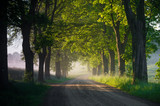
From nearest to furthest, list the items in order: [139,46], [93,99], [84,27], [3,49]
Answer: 1. [93,99]
2. [3,49]
3. [139,46]
4. [84,27]

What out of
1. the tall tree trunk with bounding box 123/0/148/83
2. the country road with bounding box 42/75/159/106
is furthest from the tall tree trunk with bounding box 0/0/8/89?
the tall tree trunk with bounding box 123/0/148/83

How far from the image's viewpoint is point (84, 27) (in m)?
19.1

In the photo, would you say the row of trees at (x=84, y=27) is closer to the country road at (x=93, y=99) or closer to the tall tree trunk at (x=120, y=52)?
the tall tree trunk at (x=120, y=52)

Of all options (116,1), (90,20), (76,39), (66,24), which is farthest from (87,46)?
(116,1)

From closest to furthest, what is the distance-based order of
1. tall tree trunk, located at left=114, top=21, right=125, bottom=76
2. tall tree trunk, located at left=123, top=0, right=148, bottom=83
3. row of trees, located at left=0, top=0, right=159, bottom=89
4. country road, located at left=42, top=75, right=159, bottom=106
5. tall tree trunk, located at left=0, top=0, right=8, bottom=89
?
country road, located at left=42, top=75, right=159, bottom=106
tall tree trunk, located at left=0, top=0, right=8, bottom=89
row of trees, located at left=0, top=0, right=159, bottom=89
tall tree trunk, located at left=123, top=0, right=148, bottom=83
tall tree trunk, located at left=114, top=21, right=125, bottom=76

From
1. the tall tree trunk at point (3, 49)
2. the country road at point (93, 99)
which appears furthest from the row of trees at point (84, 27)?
the country road at point (93, 99)

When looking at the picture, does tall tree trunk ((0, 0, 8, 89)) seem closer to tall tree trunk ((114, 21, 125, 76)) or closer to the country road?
the country road

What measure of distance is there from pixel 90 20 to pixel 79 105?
15842 mm

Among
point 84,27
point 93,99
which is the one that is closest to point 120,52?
point 84,27

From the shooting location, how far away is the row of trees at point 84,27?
26.0 ft

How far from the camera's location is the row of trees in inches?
312

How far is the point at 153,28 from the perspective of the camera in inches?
658

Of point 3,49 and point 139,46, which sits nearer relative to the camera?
point 3,49

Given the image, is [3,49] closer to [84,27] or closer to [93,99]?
[93,99]
